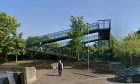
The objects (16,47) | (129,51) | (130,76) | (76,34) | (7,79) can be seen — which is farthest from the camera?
(16,47)

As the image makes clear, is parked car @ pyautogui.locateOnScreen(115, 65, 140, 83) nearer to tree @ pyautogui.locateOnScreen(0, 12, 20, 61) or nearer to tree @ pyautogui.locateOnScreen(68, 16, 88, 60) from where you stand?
tree @ pyautogui.locateOnScreen(68, 16, 88, 60)

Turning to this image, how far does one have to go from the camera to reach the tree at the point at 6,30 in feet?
181

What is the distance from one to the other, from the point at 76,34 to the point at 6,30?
36.8 ft

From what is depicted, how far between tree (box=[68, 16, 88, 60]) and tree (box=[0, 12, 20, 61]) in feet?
31.3

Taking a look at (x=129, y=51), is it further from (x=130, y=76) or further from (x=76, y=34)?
(x=130, y=76)

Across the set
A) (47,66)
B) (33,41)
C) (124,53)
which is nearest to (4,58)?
(33,41)

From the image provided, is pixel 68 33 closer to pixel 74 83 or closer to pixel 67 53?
pixel 67 53

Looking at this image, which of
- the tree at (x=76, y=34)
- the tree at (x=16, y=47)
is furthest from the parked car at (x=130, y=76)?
the tree at (x=16, y=47)

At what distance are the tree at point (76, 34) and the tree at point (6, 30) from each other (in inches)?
375

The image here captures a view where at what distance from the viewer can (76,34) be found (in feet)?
174

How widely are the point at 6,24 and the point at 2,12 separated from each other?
6.81ft

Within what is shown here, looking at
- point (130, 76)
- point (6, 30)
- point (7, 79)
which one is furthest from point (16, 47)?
point (7, 79)

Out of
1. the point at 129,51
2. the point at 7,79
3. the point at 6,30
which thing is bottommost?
the point at 7,79

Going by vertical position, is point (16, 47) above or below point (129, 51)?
above
